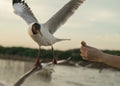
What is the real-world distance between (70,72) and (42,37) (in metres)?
17.5

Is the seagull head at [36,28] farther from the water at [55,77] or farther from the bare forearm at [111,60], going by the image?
the water at [55,77]

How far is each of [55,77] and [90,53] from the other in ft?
47.6

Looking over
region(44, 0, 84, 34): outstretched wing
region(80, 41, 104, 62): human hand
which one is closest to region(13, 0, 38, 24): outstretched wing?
region(44, 0, 84, 34): outstretched wing

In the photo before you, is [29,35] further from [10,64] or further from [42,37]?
[10,64]

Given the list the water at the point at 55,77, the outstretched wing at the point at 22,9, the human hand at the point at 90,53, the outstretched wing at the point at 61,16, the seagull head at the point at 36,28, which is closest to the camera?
the human hand at the point at 90,53

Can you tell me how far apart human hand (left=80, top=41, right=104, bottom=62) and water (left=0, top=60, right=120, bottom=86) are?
19.4 feet

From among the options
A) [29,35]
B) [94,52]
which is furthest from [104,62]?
[29,35]

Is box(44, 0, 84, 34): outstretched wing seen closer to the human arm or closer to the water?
the human arm

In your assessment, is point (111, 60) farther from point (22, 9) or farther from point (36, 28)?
point (22, 9)

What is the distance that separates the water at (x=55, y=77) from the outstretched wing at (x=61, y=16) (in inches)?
166

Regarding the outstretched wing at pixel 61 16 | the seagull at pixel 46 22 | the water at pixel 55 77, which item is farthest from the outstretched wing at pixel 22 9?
the water at pixel 55 77

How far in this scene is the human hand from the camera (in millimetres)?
2340

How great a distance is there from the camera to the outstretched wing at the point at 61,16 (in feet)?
13.0

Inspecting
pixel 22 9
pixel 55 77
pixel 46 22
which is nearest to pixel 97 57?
pixel 46 22
